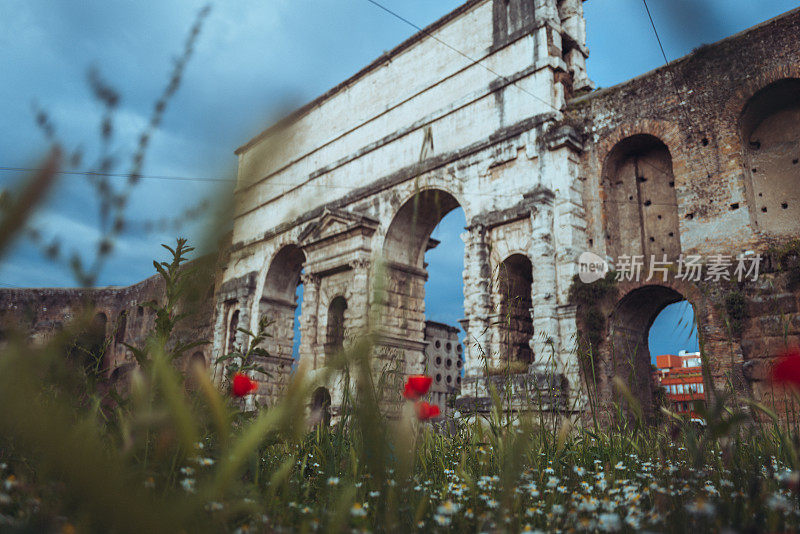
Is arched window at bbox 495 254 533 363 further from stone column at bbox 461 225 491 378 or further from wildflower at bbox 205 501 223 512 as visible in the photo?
wildflower at bbox 205 501 223 512

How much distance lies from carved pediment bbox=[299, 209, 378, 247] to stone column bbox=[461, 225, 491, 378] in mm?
3047

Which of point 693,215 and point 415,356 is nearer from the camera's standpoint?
point 693,215

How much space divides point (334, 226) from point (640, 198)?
7.79 meters

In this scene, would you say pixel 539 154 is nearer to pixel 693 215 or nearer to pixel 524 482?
pixel 693 215

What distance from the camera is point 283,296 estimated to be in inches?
728

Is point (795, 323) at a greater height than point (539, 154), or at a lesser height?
lesser

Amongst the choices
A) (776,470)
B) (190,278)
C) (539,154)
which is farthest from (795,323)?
(190,278)

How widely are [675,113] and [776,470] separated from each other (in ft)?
29.0

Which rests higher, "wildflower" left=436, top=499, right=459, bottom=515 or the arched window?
the arched window

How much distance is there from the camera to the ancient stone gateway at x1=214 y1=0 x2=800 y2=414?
9047mm

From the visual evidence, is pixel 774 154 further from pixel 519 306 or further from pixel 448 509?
pixel 448 509

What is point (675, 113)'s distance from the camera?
995cm

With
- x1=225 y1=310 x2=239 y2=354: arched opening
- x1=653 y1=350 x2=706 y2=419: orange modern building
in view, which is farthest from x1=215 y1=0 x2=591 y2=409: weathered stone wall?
x1=653 y1=350 x2=706 y2=419: orange modern building

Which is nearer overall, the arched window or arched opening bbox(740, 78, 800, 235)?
arched opening bbox(740, 78, 800, 235)
